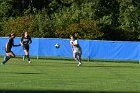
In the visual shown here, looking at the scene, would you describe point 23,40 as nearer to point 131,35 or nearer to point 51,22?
point 51,22

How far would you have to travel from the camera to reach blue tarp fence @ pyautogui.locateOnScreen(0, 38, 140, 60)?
3762 cm

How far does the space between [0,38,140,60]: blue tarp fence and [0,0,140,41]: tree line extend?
913cm

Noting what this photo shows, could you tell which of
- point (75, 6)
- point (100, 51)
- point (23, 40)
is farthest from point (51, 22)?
point (23, 40)

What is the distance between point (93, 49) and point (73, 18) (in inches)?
538

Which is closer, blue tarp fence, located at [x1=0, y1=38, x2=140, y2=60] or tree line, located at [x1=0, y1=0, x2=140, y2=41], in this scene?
blue tarp fence, located at [x1=0, y1=38, x2=140, y2=60]

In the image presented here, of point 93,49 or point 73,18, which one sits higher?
point 73,18

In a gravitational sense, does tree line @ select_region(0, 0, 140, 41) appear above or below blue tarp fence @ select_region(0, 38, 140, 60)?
above

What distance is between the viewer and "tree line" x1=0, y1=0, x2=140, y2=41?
48.9 m

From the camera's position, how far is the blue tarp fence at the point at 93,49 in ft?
123

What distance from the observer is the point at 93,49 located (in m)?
38.2

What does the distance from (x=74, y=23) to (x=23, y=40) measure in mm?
17836

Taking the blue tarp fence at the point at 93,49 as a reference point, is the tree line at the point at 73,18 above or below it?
above

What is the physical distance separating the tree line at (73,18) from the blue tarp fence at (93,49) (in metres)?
9.13

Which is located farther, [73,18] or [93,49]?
[73,18]
